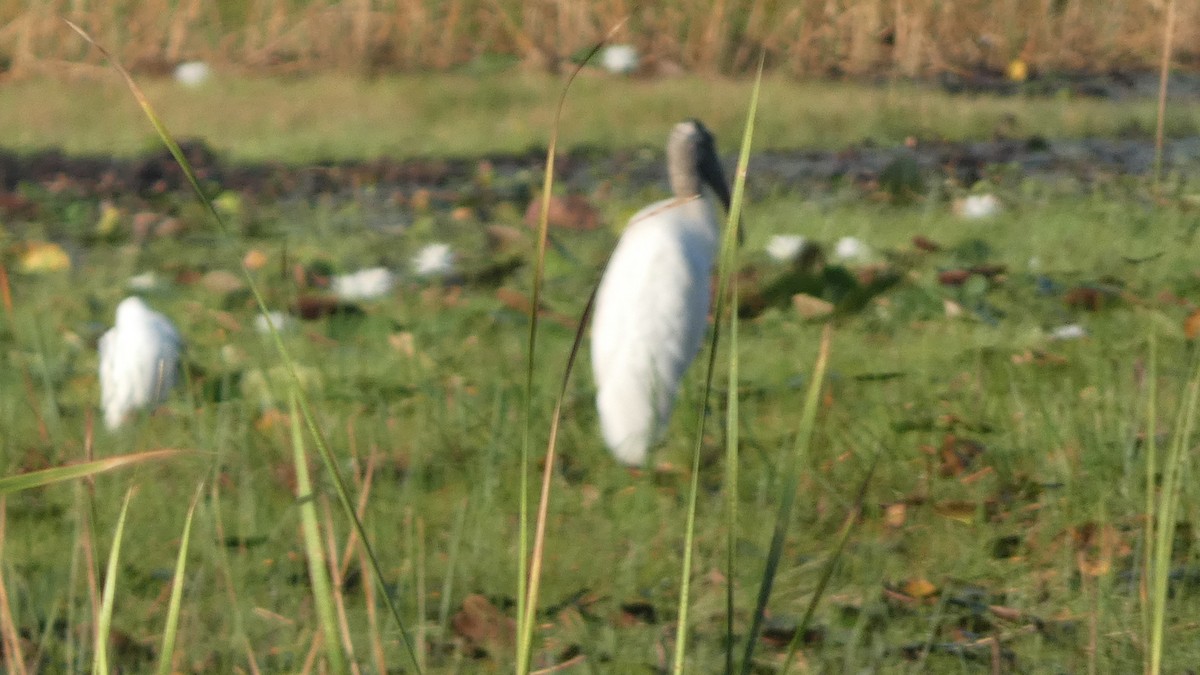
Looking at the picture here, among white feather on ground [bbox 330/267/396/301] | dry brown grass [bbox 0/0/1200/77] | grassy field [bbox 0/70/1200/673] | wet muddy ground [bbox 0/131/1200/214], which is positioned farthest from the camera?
dry brown grass [bbox 0/0/1200/77]

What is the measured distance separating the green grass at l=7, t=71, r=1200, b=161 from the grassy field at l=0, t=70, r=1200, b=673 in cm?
155

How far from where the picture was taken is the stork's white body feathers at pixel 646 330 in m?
2.30

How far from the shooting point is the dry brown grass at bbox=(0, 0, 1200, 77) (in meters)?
6.93

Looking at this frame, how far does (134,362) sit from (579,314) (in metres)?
1.05

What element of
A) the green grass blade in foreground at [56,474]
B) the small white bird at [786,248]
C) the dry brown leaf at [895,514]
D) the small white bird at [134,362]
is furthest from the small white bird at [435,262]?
the green grass blade in foreground at [56,474]

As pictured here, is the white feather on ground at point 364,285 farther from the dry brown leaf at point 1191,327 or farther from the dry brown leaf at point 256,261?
the dry brown leaf at point 1191,327

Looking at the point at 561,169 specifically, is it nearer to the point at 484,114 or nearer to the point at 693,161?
the point at 484,114

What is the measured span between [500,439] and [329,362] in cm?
80

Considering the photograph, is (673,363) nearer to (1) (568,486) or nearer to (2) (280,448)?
(1) (568,486)

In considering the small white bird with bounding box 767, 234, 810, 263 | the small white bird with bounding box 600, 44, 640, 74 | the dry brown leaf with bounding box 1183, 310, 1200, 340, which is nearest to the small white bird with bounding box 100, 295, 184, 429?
the small white bird with bounding box 767, 234, 810, 263

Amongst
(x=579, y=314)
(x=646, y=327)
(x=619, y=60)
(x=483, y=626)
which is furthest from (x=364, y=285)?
(x=619, y=60)

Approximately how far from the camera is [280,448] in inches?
96.0

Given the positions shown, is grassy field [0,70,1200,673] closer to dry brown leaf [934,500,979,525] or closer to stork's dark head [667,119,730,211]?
dry brown leaf [934,500,979,525]

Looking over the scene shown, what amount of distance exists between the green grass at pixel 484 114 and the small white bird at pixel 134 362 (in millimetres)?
3196
